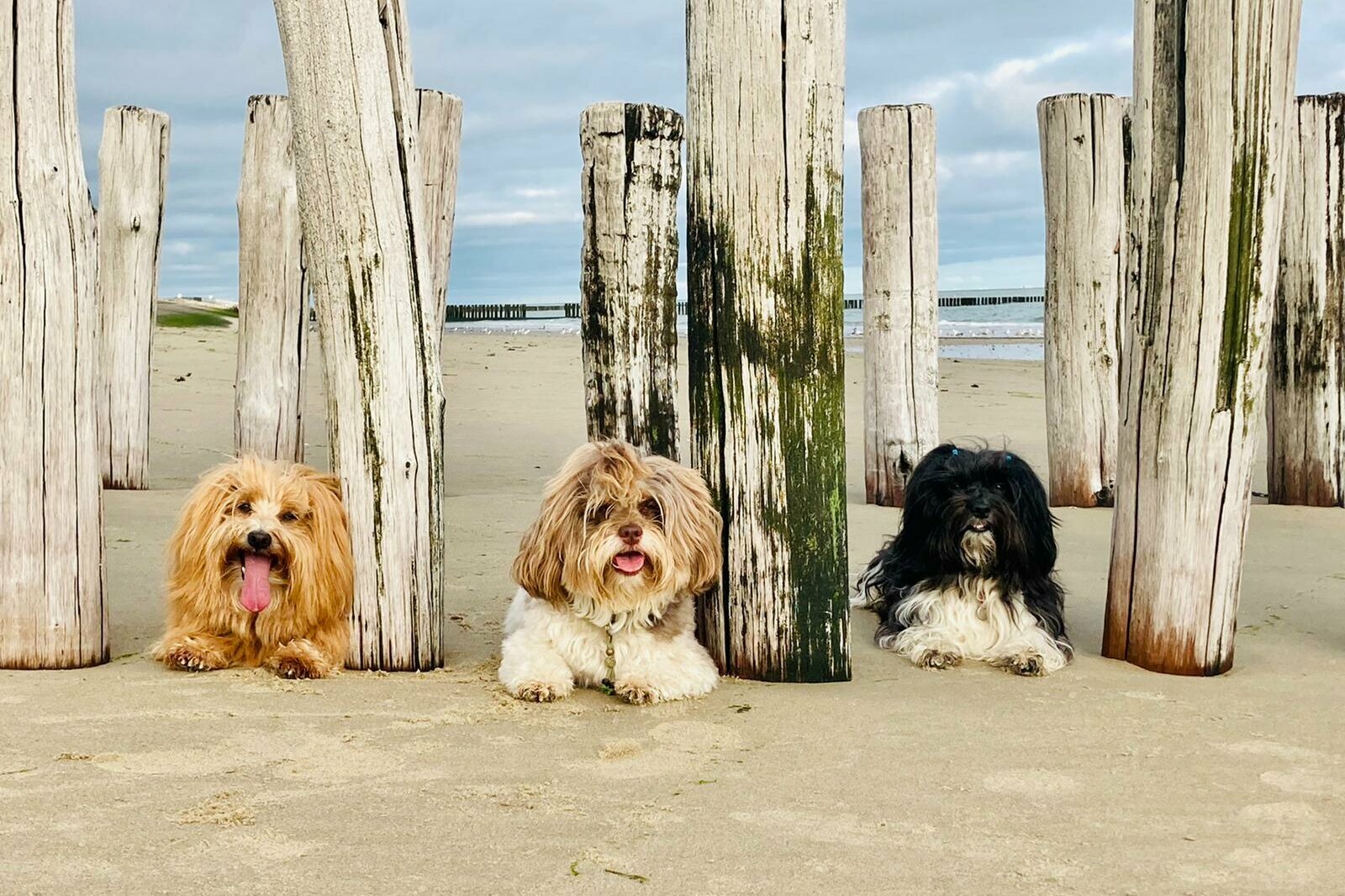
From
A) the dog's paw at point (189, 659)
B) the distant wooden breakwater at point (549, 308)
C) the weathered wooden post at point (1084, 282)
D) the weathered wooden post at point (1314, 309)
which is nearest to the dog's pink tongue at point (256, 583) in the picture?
the dog's paw at point (189, 659)

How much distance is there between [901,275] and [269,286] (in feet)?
12.9

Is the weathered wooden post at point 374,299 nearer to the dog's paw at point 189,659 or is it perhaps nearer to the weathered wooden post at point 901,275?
the dog's paw at point 189,659

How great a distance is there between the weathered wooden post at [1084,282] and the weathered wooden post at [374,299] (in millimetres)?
4697

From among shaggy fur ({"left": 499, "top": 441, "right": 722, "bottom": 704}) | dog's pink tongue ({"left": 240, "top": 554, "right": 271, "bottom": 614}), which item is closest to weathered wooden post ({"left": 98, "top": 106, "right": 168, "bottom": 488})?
dog's pink tongue ({"left": 240, "top": 554, "right": 271, "bottom": 614})

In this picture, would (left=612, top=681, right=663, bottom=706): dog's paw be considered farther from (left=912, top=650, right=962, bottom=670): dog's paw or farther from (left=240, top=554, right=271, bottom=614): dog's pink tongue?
(left=240, top=554, right=271, bottom=614): dog's pink tongue

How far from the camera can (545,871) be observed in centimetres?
300

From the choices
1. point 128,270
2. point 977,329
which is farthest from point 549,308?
point 128,270

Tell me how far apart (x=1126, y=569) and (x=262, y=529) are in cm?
327

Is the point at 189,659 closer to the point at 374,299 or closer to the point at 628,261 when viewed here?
the point at 374,299

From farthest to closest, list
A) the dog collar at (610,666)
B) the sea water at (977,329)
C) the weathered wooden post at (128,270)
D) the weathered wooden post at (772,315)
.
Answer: the sea water at (977,329) → the weathered wooden post at (128,270) → the dog collar at (610,666) → the weathered wooden post at (772,315)

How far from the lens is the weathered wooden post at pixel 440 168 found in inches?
288

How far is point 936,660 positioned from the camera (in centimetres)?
527

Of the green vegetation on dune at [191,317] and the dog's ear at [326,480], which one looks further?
the green vegetation on dune at [191,317]

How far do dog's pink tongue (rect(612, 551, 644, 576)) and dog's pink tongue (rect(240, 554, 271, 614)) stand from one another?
1363mm
